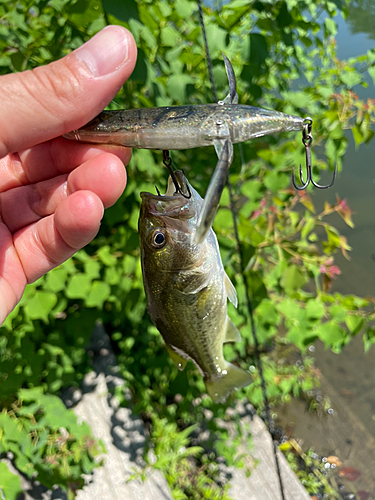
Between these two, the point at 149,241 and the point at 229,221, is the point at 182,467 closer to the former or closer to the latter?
the point at 229,221

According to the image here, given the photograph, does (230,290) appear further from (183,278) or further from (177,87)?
(177,87)

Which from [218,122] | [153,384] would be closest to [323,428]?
[153,384]

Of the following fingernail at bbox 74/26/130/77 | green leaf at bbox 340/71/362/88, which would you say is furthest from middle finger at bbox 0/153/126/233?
green leaf at bbox 340/71/362/88

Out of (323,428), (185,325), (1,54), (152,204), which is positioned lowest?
(323,428)

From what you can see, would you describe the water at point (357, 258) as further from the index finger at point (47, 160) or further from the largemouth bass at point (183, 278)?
the index finger at point (47, 160)

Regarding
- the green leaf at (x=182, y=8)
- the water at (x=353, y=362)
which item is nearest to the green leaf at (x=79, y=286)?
the green leaf at (x=182, y=8)

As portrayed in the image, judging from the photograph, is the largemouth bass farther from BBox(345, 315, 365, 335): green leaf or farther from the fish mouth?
BBox(345, 315, 365, 335): green leaf
